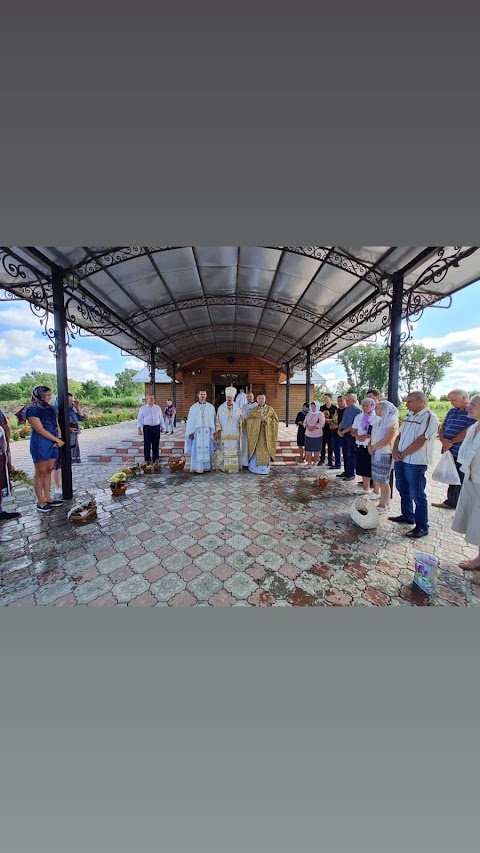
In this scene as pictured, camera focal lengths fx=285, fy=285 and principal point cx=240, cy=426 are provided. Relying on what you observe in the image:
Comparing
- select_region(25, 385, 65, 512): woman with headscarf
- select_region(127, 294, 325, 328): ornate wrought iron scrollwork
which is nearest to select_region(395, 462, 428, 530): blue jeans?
select_region(127, 294, 325, 328): ornate wrought iron scrollwork

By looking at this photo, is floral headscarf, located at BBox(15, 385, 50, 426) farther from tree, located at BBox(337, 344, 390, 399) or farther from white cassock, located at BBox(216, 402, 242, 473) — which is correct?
tree, located at BBox(337, 344, 390, 399)

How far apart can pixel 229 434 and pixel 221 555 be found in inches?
148

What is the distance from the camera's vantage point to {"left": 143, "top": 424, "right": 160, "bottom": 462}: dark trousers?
7008 millimetres

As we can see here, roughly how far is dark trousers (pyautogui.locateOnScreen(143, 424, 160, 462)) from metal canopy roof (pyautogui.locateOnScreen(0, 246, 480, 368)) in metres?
2.64

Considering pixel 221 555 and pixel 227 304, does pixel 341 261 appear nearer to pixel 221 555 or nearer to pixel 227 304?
pixel 227 304

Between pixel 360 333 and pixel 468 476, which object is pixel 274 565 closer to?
pixel 468 476

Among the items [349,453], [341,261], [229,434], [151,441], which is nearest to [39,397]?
[151,441]

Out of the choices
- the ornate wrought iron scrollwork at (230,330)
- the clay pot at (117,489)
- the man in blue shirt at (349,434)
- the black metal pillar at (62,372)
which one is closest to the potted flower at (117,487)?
the clay pot at (117,489)

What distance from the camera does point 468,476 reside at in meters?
2.82

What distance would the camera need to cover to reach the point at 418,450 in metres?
3.53

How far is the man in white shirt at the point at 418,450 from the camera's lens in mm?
3508

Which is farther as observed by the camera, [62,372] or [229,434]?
[229,434]

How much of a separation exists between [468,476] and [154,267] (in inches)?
218

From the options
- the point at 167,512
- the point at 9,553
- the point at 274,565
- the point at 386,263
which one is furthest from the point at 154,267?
the point at 274,565
